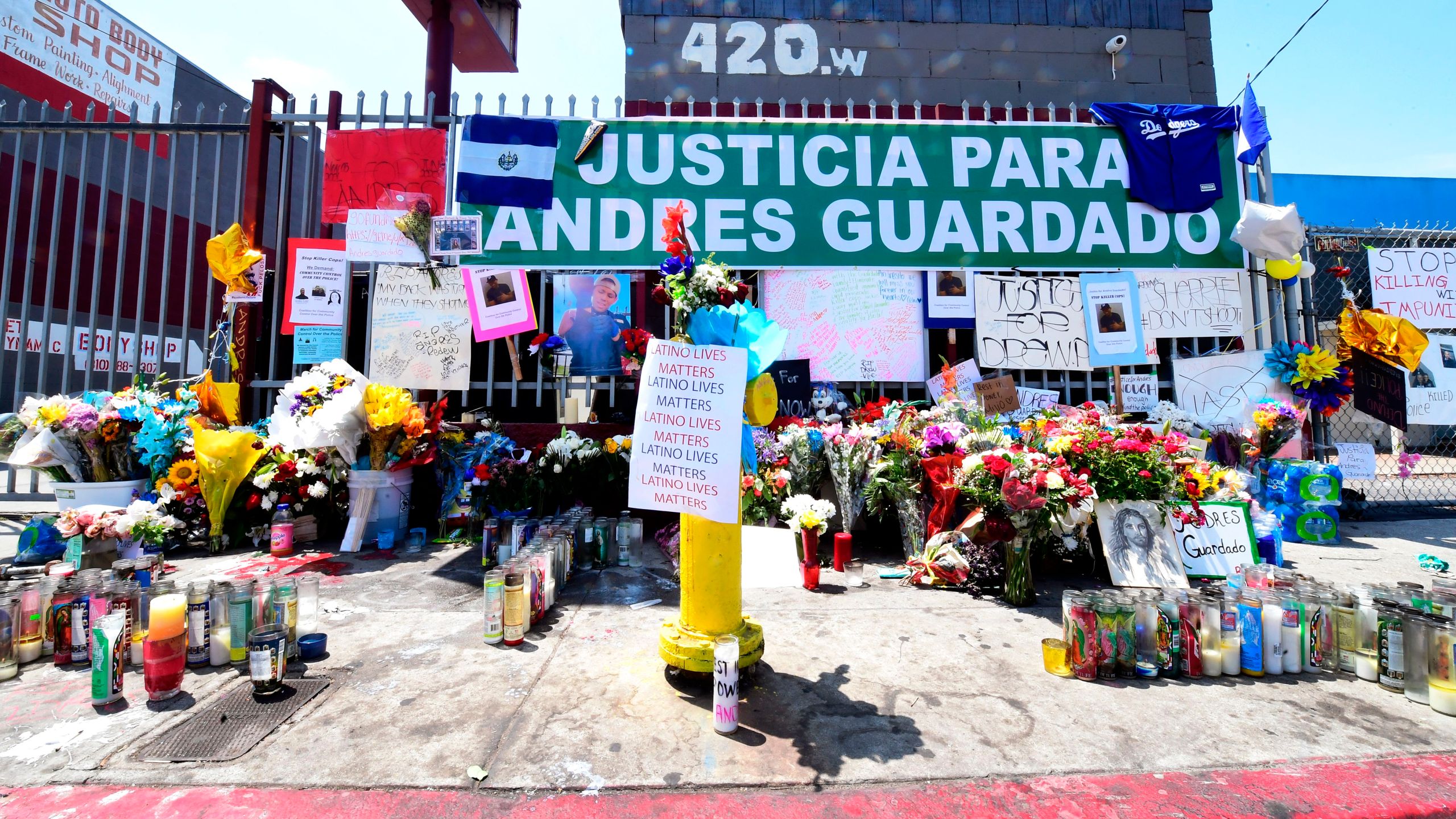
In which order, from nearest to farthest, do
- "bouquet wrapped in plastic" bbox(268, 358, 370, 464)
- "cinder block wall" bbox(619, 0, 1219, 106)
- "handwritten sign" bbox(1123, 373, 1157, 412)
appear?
"bouquet wrapped in plastic" bbox(268, 358, 370, 464) → "handwritten sign" bbox(1123, 373, 1157, 412) → "cinder block wall" bbox(619, 0, 1219, 106)

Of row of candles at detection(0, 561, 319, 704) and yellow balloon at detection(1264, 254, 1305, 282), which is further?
yellow balloon at detection(1264, 254, 1305, 282)

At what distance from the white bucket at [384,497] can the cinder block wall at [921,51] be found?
10010mm

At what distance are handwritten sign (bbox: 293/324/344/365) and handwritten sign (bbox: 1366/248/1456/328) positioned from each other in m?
10.9

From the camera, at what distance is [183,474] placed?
5203 mm

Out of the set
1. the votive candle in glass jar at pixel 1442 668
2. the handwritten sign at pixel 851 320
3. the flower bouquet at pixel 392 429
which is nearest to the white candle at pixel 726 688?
the votive candle in glass jar at pixel 1442 668

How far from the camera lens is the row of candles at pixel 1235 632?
115 inches

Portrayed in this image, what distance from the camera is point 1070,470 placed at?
388 centimetres

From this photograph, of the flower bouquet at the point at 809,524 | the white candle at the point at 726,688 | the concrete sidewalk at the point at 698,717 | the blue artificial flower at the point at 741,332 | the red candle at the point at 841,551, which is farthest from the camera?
the red candle at the point at 841,551

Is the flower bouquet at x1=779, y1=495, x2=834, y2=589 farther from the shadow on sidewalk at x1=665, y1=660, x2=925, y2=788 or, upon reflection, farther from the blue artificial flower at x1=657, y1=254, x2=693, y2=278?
the blue artificial flower at x1=657, y1=254, x2=693, y2=278

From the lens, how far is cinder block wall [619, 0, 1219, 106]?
12609 millimetres

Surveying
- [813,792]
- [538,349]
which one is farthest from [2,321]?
[813,792]

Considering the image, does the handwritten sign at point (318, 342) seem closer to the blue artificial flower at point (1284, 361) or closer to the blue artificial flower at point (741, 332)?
the blue artificial flower at point (741, 332)

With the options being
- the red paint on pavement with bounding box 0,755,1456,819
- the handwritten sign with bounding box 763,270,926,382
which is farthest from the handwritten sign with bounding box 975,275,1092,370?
the red paint on pavement with bounding box 0,755,1456,819

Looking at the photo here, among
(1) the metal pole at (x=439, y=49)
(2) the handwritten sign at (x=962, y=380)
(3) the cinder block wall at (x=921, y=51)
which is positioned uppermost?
(3) the cinder block wall at (x=921, y=51)
